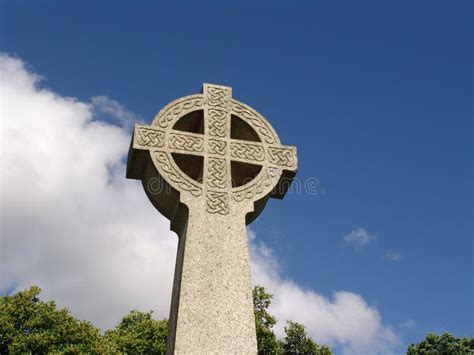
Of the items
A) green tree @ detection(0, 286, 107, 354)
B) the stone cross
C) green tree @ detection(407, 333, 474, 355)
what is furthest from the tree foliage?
the stone cross

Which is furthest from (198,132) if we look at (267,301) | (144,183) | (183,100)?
(267,301)

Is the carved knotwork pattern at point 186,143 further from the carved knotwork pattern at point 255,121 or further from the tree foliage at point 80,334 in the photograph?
the tree foliage at point 80,334

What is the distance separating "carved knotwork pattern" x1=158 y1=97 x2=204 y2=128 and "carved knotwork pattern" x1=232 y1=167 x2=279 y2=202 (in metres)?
1.23

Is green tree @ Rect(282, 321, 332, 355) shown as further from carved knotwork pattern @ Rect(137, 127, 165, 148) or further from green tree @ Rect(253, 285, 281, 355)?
carved knotwork pattern @ Rect(137, 127, 165, 148)

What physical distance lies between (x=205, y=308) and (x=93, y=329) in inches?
628

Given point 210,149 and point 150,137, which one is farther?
point 210,149

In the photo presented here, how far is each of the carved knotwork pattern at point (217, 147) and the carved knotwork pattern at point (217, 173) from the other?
117 mm

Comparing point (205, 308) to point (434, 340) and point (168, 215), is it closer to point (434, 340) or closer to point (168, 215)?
point (168, 215)

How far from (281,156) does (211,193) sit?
44.5 inches

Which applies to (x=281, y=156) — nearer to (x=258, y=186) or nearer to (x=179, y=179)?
(x=258, y=186)

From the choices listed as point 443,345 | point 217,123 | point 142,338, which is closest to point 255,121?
point 217,123

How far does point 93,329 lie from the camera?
18.8 m

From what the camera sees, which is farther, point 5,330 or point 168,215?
point 5,330

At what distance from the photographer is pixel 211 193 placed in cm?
535
